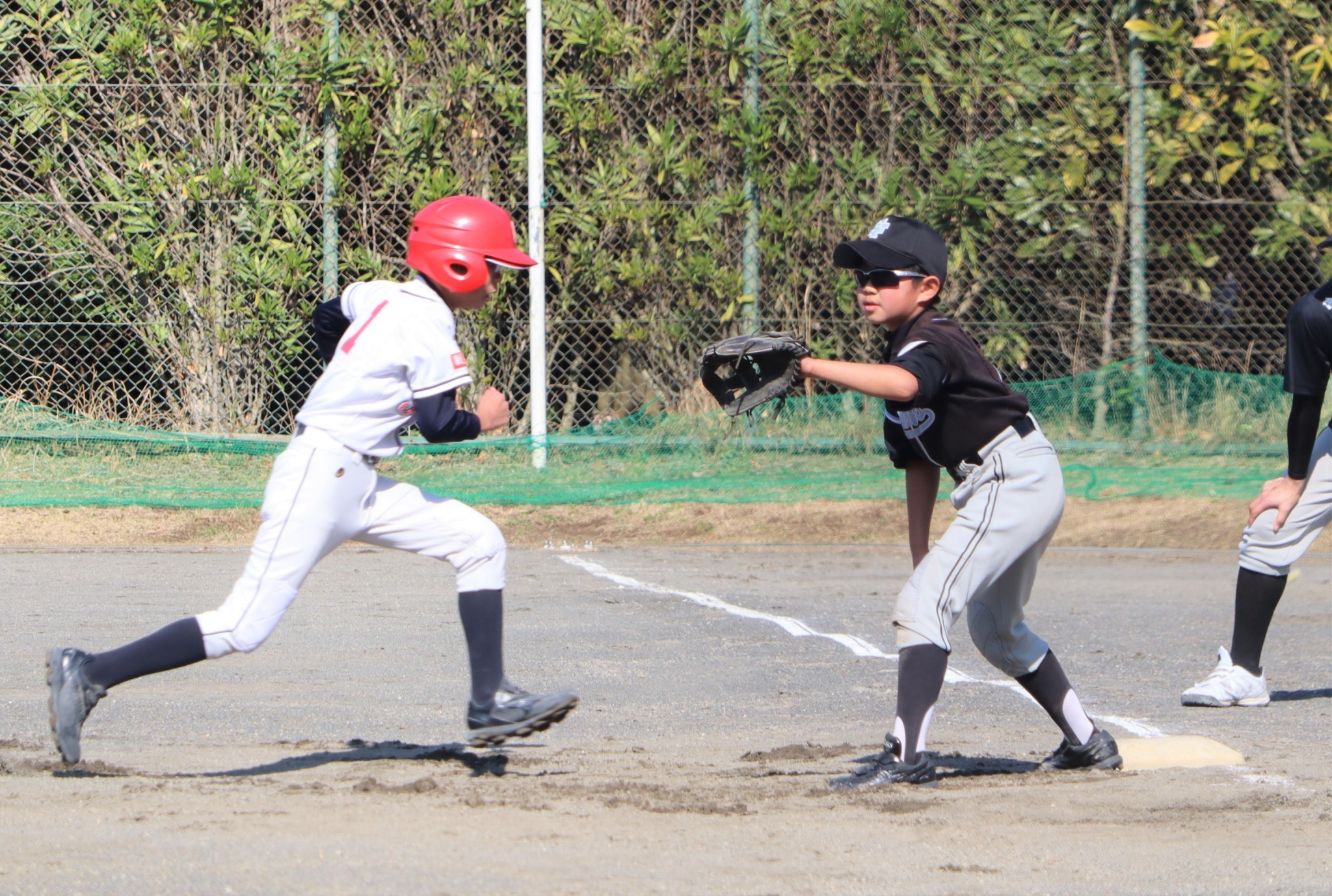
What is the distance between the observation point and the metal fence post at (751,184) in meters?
12.4

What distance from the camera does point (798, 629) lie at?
24.8 feet

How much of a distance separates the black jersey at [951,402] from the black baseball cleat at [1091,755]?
3.15 ft

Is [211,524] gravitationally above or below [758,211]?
below

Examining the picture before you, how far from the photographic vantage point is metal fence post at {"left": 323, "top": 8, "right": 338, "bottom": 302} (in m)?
12.2

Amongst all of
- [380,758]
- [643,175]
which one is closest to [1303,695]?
[380,758]

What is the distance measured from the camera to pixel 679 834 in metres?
4.04

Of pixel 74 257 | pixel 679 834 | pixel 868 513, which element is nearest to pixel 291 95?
pixel 74 257

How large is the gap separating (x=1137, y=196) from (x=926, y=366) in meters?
8.96

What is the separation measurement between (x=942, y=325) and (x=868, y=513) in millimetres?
6351

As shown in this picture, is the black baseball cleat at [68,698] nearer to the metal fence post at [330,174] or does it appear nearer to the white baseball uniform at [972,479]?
the white baseball uniform at [972,479]

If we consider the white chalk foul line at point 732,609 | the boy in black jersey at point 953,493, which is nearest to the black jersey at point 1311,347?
the boy in black jersey at point 953,493

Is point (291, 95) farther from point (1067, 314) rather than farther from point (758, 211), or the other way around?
point (1067, 314)

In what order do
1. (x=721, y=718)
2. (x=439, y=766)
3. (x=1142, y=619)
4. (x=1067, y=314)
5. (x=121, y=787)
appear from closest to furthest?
1. (x=121, y=787)
2. (x=439, y=766)
3. (x=721, y=718)
4. (x=1142, y=619)
5. (x=1067, y=314)

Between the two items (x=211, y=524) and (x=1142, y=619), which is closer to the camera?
(x=1142, y=619)
